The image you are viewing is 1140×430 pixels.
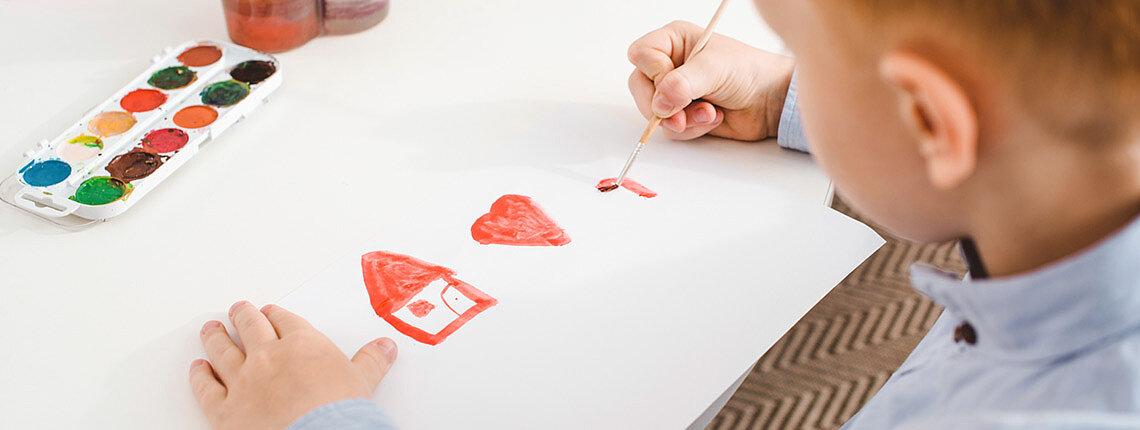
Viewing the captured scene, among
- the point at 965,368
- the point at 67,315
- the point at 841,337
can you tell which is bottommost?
the point at 841,337

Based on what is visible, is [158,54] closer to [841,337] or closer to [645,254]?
[645,254]

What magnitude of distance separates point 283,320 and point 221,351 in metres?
0.05

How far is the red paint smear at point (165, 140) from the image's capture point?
84 centimetres

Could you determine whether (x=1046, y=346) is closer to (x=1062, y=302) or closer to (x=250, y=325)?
(x=1062, y=302)

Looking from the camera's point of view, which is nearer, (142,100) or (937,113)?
(937,113)

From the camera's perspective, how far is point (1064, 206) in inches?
19.1

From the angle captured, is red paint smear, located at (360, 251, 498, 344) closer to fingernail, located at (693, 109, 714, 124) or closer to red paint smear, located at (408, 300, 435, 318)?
red paint smear, located at (408, 300, 435, 318)

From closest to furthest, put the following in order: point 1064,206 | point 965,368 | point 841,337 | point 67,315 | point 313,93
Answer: point 1064,206, point 965,368, point 67,315, point 313,93, point 841,337

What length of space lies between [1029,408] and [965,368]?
8 centimetres

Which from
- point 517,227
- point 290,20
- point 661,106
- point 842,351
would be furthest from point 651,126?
point 842,351

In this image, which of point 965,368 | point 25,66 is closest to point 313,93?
point 25,66

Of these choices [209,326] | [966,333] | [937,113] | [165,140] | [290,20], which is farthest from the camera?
[290,20]

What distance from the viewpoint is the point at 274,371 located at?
68 centimetres

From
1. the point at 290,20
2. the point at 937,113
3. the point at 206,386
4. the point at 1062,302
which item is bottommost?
the point at 206,386
